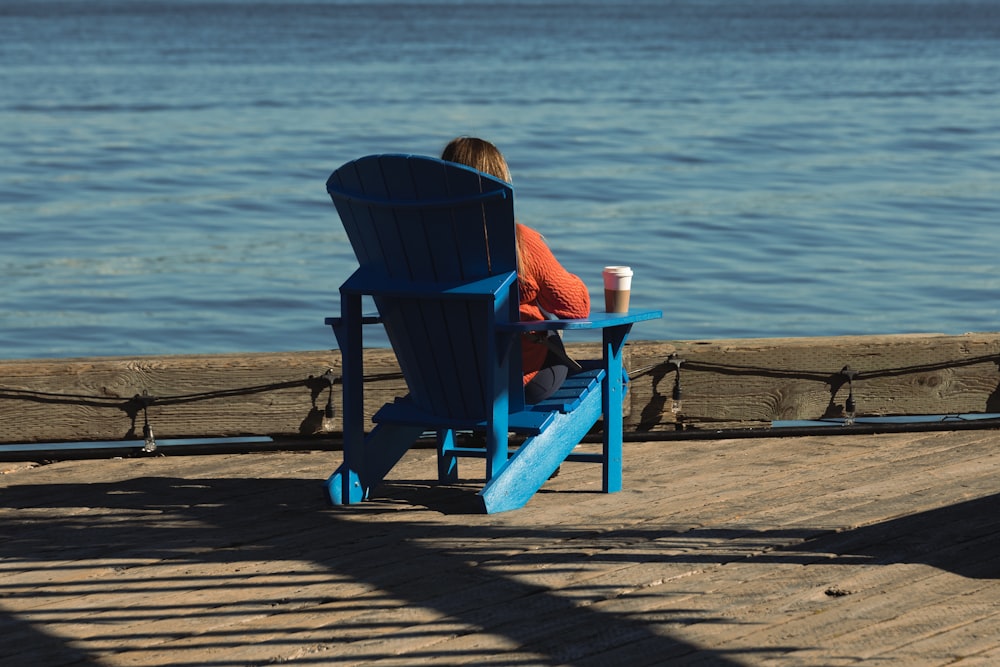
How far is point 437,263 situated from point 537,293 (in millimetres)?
Answer: 418

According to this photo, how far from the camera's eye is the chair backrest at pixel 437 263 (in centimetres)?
467

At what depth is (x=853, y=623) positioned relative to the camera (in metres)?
3.78

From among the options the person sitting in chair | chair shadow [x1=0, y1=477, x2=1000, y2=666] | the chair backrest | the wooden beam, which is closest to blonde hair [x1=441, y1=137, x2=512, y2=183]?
the person sitting in chair

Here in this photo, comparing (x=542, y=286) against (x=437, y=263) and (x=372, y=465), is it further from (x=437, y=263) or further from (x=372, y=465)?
(x=372, y=465)

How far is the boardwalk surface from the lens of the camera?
12.0ft

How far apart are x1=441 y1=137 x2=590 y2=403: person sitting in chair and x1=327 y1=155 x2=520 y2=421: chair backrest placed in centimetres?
20

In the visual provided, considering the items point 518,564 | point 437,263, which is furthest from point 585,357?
point 518,564

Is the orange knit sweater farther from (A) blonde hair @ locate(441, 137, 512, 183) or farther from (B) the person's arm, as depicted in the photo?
(A) blonde hair @ locate(441, 137, 512, 183)

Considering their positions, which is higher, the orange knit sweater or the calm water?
the orange knit sweater

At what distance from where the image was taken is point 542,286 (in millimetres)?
5051

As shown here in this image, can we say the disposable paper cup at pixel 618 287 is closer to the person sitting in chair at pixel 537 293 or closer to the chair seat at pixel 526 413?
the person sitting in chair at pixel 537 293

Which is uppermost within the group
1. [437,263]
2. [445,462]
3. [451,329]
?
[437,263]

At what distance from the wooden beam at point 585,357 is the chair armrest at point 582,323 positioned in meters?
1.10

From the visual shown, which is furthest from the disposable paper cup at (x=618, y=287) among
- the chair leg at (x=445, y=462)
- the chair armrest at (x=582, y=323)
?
the chair leg at (x=445, y=462)
